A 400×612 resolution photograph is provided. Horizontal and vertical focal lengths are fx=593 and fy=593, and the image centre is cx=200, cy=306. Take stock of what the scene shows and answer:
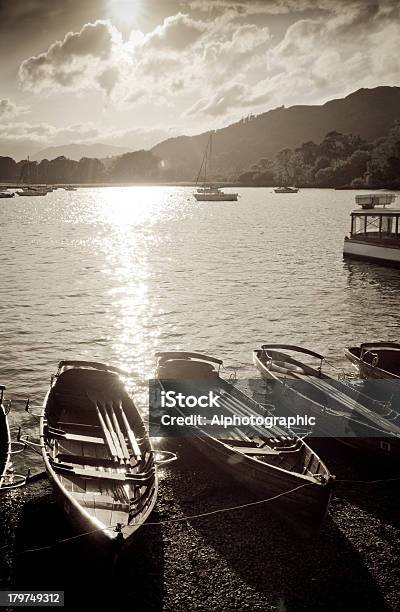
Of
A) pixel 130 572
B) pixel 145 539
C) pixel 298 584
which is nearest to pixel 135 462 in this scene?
pixel 145 539

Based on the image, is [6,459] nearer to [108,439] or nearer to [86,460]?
[86,460]

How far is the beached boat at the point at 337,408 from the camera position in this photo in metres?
18.3

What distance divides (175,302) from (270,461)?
29.4m

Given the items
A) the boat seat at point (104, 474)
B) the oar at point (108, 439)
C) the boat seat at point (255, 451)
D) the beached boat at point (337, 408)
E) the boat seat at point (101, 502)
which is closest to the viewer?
the boat seat at point (101, 502)

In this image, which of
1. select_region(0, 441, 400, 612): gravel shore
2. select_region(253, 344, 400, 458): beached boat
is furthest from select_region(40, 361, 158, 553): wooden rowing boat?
select_region(253, 344, 400, 458): beached boat

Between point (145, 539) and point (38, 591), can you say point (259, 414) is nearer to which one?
point (145, 539)

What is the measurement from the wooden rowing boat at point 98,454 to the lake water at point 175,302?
404 centimetres

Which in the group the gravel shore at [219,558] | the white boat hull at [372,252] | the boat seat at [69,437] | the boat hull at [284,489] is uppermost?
the white boat hull at [372,252]

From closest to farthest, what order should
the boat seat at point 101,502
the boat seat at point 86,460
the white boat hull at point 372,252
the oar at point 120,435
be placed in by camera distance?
the boat seat at point 101,502, the boat seat at point 86,460, the oar at point 120,435, the white boat hull at point 372,252

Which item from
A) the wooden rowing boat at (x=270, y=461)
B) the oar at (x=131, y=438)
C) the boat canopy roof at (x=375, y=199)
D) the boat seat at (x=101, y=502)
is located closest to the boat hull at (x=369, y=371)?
the wooden rowing boat at (x=270, y=461)

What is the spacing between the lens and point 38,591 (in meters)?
12.8

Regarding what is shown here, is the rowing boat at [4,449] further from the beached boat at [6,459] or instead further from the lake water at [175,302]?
the lake water at [175,302]

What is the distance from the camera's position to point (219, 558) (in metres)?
14.1

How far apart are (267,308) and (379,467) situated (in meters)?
25.1
